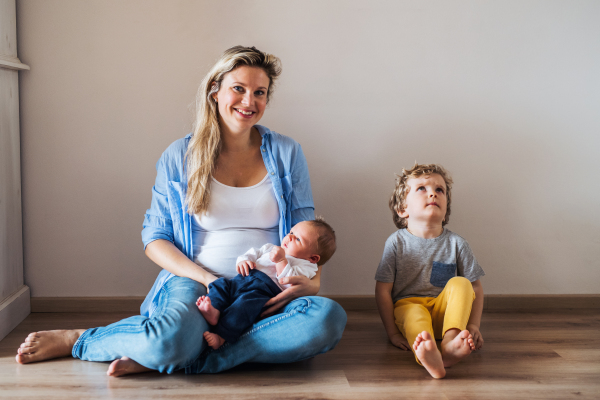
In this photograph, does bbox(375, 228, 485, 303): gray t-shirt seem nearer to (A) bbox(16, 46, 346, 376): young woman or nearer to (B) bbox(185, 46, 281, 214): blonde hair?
(A) bbox(16, 46, 346, 376): young woman

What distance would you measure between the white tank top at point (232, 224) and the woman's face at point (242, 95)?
0.79 feet

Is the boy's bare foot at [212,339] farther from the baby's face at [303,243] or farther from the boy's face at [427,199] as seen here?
the boy's face at [427,199]

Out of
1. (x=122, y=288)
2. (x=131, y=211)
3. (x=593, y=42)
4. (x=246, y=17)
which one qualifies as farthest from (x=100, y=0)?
(x=593, y=42)

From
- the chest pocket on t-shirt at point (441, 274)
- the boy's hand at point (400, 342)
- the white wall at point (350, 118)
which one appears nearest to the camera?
the boy's hand at point (400, 342)

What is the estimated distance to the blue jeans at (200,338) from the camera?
56.0 inches

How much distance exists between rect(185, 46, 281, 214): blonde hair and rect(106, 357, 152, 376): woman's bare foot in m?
0.54

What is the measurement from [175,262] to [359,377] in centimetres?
73

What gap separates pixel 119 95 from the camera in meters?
2.11

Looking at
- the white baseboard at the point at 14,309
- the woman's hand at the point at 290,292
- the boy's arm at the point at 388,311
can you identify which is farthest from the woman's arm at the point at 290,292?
the white baseboard at the point at 14,309

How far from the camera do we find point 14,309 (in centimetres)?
→ 198

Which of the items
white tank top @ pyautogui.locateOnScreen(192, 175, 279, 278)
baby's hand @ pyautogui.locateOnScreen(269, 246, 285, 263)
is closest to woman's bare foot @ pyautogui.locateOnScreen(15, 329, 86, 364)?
white tank top @ pyautogui.locateOnScreen(192, 175, 279, 278)

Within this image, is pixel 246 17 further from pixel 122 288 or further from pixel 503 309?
pixel 503 309

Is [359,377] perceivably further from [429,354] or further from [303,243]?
[303,243]

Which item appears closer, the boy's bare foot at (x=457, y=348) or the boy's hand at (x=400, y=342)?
the boy's bare foot at (x=457, y=348)
